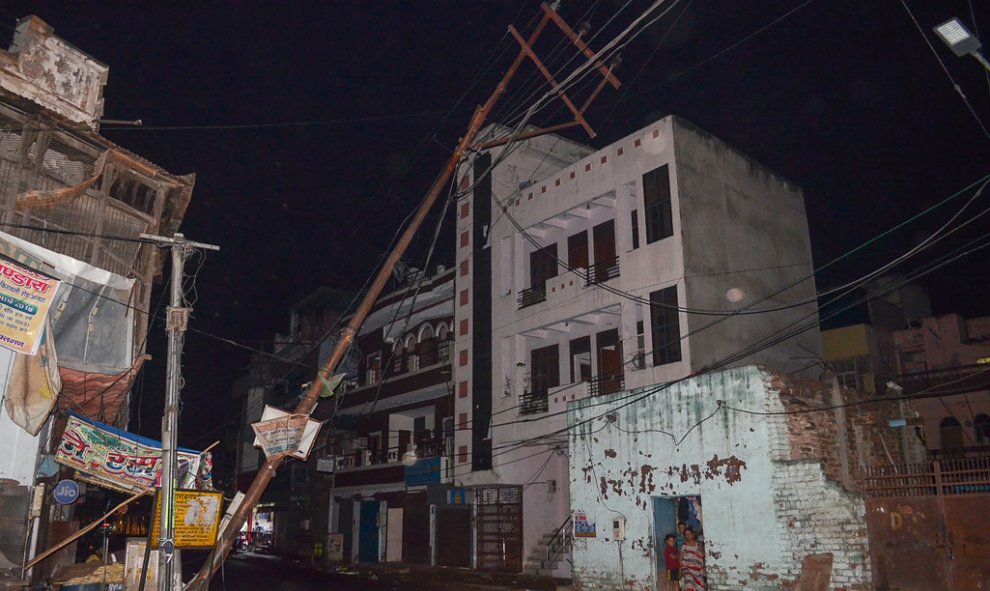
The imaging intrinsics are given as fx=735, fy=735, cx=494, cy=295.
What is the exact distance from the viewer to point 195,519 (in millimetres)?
14727

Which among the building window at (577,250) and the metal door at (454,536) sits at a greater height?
the building window at (577,250)

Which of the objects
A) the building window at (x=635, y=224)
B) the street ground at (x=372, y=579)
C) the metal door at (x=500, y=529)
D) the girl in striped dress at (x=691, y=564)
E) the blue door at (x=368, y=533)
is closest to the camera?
the girl in striped dress at (x=691, y=564)

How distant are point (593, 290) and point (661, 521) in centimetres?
935

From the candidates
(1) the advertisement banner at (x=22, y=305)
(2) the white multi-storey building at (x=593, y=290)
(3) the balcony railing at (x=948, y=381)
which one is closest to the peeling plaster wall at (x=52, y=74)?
(1) the advertisement banner at (x=22, y=305)

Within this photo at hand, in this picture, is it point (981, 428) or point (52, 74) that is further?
point (981, 428)

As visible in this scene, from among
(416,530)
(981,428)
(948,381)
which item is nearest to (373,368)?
(416,530)

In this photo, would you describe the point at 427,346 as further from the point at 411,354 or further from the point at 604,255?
the point at 604,255

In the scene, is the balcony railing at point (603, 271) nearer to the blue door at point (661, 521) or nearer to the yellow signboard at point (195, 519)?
the blue door at point (661, 521)

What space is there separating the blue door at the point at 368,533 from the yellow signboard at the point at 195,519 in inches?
985

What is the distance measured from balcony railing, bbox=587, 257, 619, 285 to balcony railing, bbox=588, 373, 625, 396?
11.4ft

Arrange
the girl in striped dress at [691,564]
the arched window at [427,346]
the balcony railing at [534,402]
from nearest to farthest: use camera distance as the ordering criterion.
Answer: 1. the girl in striped dress at [691,564]
2. the balcony railing at [534,402]
3. the arched window at [427,346]

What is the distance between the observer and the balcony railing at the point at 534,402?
27831 millimetres

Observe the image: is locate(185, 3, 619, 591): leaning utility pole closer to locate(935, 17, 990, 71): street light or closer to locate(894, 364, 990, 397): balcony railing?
locate(935, 17, 990, 71): street light

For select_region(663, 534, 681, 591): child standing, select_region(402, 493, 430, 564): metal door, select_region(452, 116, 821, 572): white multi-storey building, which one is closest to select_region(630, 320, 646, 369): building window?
select_region(452, 116, 821, 572): white multi-storey building
